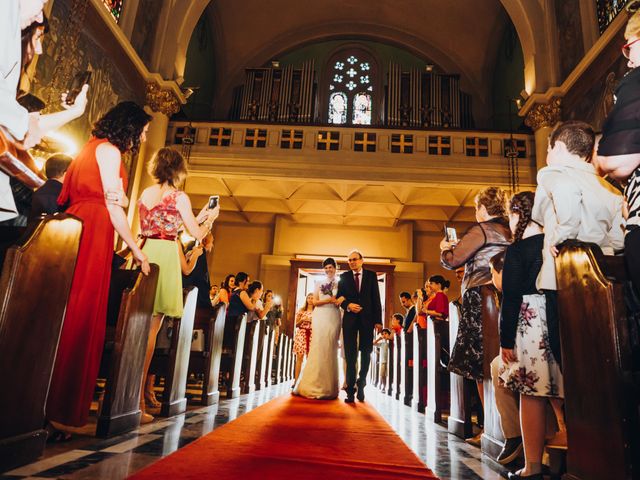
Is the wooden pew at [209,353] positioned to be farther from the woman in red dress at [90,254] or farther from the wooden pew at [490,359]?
the wooden pew at [490,359]

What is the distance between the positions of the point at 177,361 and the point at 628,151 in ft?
10.2

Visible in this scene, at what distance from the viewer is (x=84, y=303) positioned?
229cm

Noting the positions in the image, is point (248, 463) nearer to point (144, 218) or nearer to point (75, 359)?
point (75, 359)

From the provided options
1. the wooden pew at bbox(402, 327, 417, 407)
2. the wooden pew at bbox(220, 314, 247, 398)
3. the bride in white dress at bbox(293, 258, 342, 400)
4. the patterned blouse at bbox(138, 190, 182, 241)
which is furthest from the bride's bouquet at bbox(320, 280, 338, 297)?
the patterned blouse at bbox(138, 190, 182, 241)

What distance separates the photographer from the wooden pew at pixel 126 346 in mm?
2426

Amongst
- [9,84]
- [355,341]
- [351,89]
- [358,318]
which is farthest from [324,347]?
[351,89]

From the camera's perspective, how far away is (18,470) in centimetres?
163

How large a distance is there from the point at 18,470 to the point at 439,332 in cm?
340

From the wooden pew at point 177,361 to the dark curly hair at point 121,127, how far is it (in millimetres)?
1380

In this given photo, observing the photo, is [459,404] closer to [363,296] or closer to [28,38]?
[363,296]

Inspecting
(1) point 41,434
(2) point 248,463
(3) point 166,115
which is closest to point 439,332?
(2) point 248,463

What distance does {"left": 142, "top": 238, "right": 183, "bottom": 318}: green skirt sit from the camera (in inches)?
120

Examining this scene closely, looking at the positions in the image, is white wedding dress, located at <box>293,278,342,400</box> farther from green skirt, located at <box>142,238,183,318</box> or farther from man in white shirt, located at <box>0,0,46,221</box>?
man in white shirt, located at <box>0,0,46,221</box>

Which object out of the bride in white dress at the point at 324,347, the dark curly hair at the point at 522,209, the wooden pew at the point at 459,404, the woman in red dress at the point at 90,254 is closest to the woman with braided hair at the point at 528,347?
the dark curly hair at the point at 522,209
